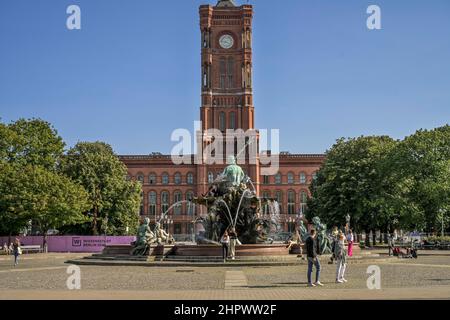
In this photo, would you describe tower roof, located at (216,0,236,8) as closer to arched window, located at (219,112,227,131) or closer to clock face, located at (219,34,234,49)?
clock face, located at (219,34,234,49)

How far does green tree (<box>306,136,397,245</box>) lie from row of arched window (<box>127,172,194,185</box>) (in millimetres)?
59798

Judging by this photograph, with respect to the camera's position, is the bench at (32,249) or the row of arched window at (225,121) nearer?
the bench at (32,249)

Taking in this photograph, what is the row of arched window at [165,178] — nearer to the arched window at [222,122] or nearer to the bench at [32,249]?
the arched window at [222,122]

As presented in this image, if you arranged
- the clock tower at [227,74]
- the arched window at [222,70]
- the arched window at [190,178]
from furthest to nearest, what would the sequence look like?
1. the arched window at [222,70]
2. the arched window at [190,178]
3. the clock tower at [227,74]

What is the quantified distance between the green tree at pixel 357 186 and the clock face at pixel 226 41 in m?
66.8

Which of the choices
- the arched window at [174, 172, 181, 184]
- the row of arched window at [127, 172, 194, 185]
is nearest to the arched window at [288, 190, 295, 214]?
the row of arched window at [127, 172, 194, 185]

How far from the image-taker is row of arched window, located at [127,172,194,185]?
4904 inches

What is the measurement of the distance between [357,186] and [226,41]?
2912 inches

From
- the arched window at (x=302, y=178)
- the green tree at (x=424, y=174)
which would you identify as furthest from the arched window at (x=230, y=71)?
the green tree at (x=424, y=174)

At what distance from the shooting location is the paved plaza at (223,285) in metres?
15.9

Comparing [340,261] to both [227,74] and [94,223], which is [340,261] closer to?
[94,223]

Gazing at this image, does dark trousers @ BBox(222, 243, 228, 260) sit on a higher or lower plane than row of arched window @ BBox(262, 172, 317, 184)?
lower
